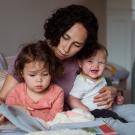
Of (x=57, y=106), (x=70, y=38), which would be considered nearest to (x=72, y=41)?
(x=70, y=38)

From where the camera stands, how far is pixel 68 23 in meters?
1.60

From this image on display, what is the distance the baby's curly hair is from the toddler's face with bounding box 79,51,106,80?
5.4 inches

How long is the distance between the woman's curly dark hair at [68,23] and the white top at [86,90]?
6.4 inches

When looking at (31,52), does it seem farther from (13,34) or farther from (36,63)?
(13,34)

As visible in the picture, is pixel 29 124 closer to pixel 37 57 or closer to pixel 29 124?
pixel 29 124

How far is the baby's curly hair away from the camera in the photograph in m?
1.49

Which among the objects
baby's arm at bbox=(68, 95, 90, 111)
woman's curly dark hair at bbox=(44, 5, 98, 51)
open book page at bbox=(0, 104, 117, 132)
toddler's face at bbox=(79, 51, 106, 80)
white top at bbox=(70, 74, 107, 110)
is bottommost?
baby's arm at bbox=(68, 95, 90, 111)

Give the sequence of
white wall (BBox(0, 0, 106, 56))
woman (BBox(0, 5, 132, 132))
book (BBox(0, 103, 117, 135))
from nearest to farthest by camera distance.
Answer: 1. book (BBox(0, 103, 117, 135))
2. woman (BBox(0, 5, 132, 132))
3. white wall (BBox(0, 0, 106, 56))

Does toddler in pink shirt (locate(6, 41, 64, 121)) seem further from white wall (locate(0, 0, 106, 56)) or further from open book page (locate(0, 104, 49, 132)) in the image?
white wall (locate(0, 0, 106, 56))

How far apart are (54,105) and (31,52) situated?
0.22m

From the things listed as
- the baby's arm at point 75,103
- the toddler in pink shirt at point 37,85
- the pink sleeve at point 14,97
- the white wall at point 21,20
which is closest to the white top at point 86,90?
the baby's arm at point 75,103

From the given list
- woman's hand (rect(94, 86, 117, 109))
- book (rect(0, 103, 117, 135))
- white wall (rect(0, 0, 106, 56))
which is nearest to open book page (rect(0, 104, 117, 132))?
book (rect(0, 103, 117, 135))

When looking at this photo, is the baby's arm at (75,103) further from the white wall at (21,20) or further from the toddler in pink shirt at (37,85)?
the white wall at (21,20)

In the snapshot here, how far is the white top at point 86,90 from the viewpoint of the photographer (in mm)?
1648
